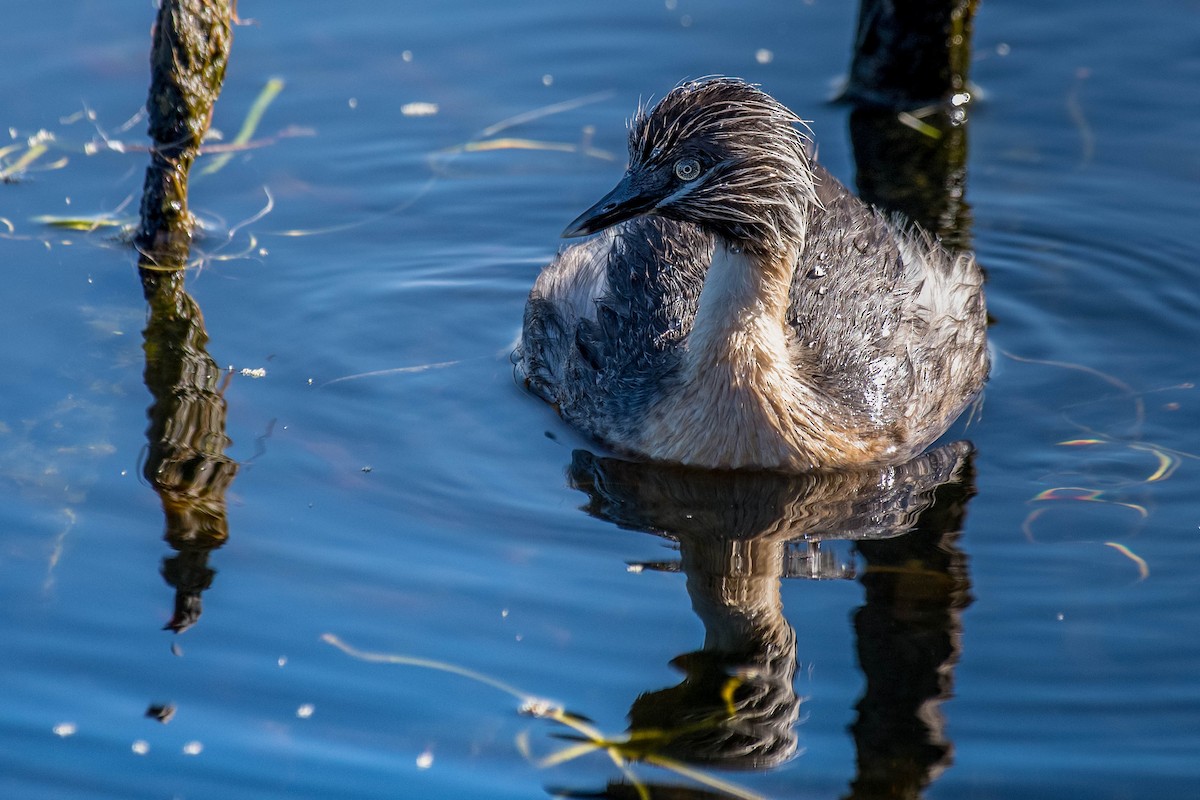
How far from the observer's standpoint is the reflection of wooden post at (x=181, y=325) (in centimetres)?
650

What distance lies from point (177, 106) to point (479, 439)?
2.66 meters

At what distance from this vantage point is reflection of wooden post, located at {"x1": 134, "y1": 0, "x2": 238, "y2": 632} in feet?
21.3

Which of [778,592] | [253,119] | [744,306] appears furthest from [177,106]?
[778,592]

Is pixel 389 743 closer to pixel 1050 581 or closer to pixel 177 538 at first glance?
pixel 177 538

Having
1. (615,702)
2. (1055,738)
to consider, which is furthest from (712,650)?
(1055,738)

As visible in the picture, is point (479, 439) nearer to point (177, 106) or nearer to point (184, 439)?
point (184, 439)

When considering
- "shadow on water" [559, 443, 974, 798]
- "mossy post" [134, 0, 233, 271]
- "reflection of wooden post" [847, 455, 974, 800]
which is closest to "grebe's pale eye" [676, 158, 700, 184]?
"shadow on water" [559, 443, 974, 798]

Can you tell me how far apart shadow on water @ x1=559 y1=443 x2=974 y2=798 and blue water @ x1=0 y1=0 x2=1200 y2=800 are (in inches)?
1.6

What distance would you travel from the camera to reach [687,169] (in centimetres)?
660

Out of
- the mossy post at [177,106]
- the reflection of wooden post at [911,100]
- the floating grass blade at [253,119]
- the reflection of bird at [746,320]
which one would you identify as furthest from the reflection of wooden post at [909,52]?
the mossy post at [177,106]

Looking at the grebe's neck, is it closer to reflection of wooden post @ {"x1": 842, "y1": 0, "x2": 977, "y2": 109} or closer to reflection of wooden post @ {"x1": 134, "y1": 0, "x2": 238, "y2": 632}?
reflection of wooden post @ {"x1": 134, "y1": 0, "x2": 238, "y2": 632}

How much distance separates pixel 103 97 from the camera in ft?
32.8

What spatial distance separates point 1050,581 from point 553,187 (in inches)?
178

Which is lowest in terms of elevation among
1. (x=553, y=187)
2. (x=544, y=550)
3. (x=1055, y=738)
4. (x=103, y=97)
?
(x=1055, y=738)
